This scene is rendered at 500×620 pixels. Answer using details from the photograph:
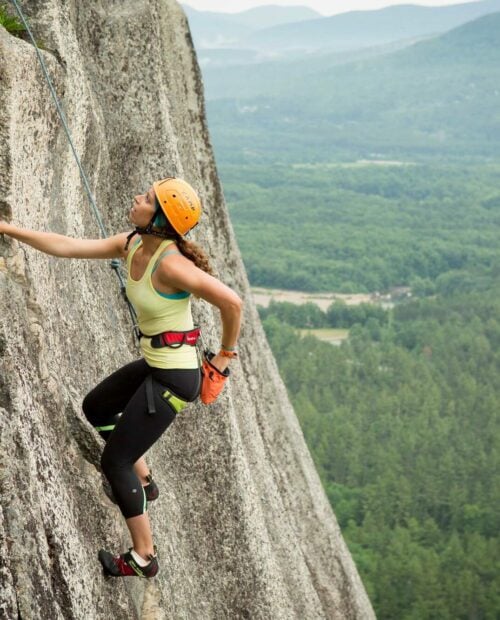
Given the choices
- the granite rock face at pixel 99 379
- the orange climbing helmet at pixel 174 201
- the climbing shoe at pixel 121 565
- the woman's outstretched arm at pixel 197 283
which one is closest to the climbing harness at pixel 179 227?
the orange climbing helmet at pixel 174 201

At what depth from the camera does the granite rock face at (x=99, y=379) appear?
5.54m

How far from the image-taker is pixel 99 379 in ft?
25.5

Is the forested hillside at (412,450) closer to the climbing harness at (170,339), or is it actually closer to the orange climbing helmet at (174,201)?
the climbing harness at (170,339)

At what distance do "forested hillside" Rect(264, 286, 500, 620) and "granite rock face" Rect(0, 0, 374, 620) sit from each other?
81.4 feet

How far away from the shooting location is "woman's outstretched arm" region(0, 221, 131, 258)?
621cm

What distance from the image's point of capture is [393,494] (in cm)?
4916

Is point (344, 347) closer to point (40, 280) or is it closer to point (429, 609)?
point (429, 609)

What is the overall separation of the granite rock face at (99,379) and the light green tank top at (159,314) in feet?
2.29

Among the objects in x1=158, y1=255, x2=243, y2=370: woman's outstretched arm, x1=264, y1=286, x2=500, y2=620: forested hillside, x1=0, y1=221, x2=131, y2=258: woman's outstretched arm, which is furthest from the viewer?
x1=264, y1=286, x2=500, y2=620: forested hillside

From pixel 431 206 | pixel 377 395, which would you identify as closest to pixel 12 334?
pixel 377 395

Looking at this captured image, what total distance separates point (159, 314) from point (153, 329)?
125 mm

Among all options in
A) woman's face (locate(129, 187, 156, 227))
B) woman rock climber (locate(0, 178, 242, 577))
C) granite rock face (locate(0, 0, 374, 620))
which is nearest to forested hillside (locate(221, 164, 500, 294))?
granite rock face (locate(0, 0, 374, 620))

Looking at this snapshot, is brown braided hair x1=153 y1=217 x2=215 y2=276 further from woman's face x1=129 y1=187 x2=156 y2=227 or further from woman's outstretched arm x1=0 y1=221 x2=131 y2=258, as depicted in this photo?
woman's outstretched arm x1=0 y1=221 x2=131 y2=258

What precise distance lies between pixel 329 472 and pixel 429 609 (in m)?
19.3
